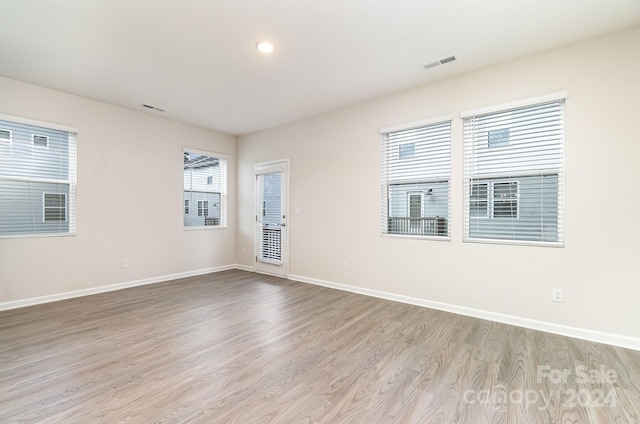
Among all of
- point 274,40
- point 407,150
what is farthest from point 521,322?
point 274,40

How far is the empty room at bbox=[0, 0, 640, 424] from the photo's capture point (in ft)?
6.43

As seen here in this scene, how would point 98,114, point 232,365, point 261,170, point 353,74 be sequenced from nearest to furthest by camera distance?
point 232,365
point 353,74
point 98,114
point 261,170

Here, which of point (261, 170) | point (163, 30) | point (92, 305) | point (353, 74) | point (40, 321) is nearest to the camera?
point (163, 30)

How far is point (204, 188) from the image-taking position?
18.3 feet

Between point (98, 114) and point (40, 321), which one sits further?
point (98, 114)

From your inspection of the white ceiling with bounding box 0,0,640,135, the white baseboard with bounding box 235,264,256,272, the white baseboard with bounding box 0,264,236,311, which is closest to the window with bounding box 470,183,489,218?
the white ceiling with bounding box 0,0,640,135

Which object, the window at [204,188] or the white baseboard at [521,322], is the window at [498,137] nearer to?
the white baseboard at [521,322]

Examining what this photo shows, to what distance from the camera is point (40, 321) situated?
10.0 feet

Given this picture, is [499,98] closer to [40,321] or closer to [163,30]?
[163,30]

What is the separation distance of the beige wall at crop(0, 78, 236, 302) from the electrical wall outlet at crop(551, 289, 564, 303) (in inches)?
207

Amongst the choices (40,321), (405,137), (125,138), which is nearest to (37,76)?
(125,138)

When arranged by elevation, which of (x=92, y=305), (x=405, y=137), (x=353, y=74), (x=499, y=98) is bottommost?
(x=92, y=305)

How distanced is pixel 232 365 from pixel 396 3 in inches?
122

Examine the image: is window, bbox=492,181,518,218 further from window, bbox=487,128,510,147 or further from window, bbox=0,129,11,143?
window, bbox=0,129,11,143
